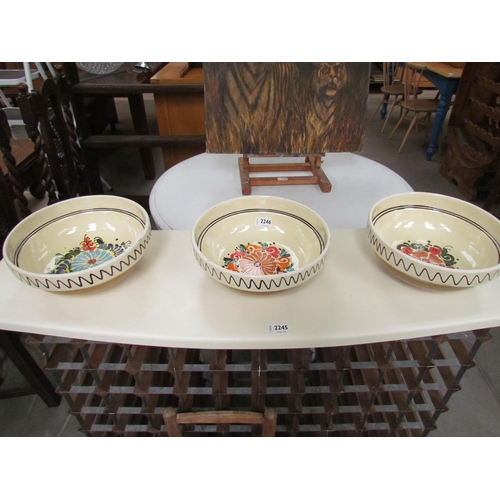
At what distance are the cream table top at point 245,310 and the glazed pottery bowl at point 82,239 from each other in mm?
55

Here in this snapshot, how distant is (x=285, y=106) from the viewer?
96 centimetres

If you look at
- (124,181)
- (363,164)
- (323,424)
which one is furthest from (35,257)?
(124,181)

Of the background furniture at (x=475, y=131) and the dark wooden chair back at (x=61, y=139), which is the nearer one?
the dark wooden chair back at (x=61, y=139)

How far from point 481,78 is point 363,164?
5.37 feet

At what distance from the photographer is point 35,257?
0.78m

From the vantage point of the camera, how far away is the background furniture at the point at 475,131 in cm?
238

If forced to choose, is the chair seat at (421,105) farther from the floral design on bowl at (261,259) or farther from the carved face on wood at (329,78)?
the floral design on bowl at (261,259)

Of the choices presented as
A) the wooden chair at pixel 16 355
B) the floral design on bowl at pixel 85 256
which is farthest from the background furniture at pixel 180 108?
the floral design on bowl at pixel 85 256

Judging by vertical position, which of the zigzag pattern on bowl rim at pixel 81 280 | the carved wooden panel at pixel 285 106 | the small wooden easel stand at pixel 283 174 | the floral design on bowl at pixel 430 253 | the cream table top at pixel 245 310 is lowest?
the small wooden easel stand at pixel 283 174

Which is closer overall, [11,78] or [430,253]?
[430,253]

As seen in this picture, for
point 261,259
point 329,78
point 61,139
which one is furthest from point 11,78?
point 261,259

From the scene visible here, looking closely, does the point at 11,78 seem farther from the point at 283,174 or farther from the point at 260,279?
the point at 260,279

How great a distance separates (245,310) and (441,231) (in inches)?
19.1

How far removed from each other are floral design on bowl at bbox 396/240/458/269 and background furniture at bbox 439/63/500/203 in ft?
6.50
